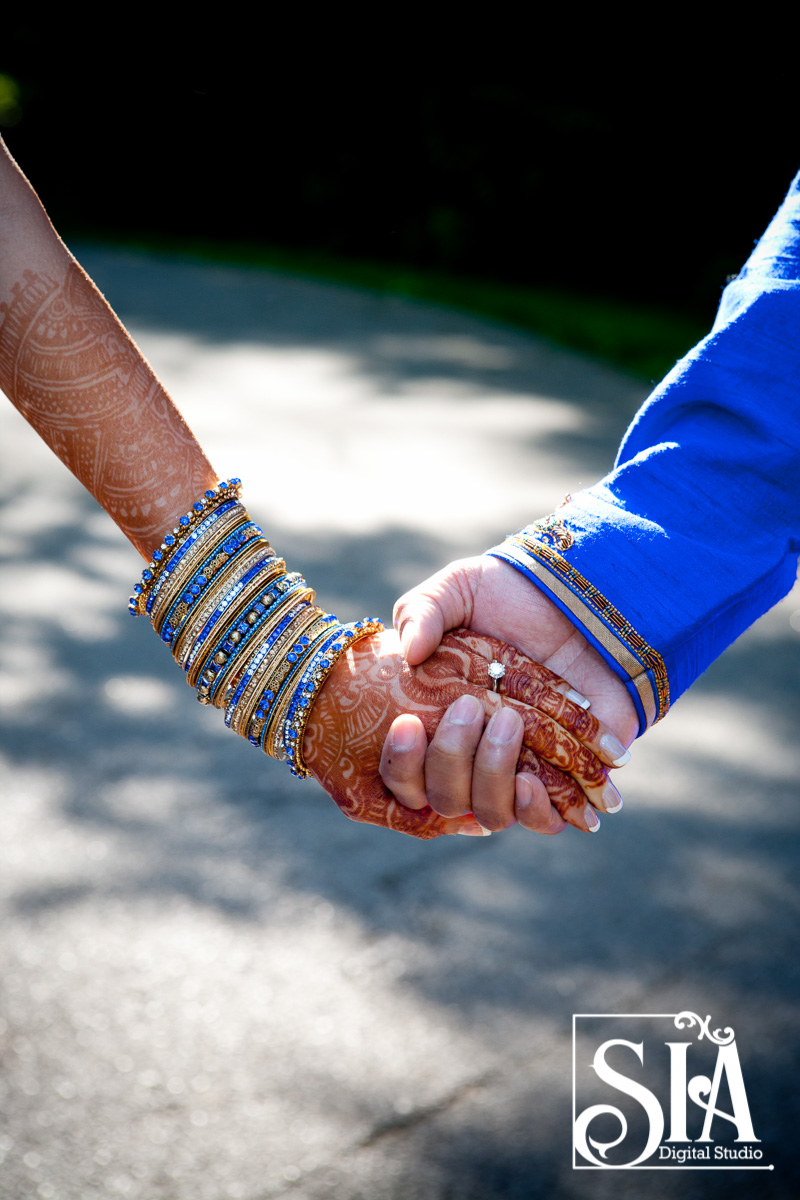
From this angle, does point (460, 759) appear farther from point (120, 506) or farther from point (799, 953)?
point (799, 953)

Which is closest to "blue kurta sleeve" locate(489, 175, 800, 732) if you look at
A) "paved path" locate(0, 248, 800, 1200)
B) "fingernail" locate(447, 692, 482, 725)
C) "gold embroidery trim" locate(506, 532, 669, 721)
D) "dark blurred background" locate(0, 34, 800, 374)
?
"gold embroidery trim" locate(506, 532, 669, 721)

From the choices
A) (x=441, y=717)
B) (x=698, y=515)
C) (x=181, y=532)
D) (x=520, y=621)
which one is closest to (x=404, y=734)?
(x=441, y=717)

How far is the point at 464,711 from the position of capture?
1929 millimetres

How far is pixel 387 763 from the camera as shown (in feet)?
6.41

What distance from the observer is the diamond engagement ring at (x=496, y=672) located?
2.00 m

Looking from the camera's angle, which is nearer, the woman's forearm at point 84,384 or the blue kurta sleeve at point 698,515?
the woman's forearm at point 84,384

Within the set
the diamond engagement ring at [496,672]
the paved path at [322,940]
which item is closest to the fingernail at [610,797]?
the diamond engagement ring at [496,672]

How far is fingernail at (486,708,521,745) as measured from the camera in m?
1.92

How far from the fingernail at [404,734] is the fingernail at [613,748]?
0.34 metres

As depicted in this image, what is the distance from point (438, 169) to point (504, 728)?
13512 mm

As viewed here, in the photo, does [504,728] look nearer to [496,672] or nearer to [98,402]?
[496,672]

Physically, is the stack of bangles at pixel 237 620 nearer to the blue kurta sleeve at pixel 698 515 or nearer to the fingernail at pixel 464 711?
the fingernail at pixel 464 711

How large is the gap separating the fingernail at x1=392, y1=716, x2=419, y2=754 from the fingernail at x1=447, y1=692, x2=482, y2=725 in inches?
2.6

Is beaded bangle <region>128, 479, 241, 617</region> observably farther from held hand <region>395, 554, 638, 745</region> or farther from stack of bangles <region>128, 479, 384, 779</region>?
held hand <region>395, 554, 638, 745</region>
